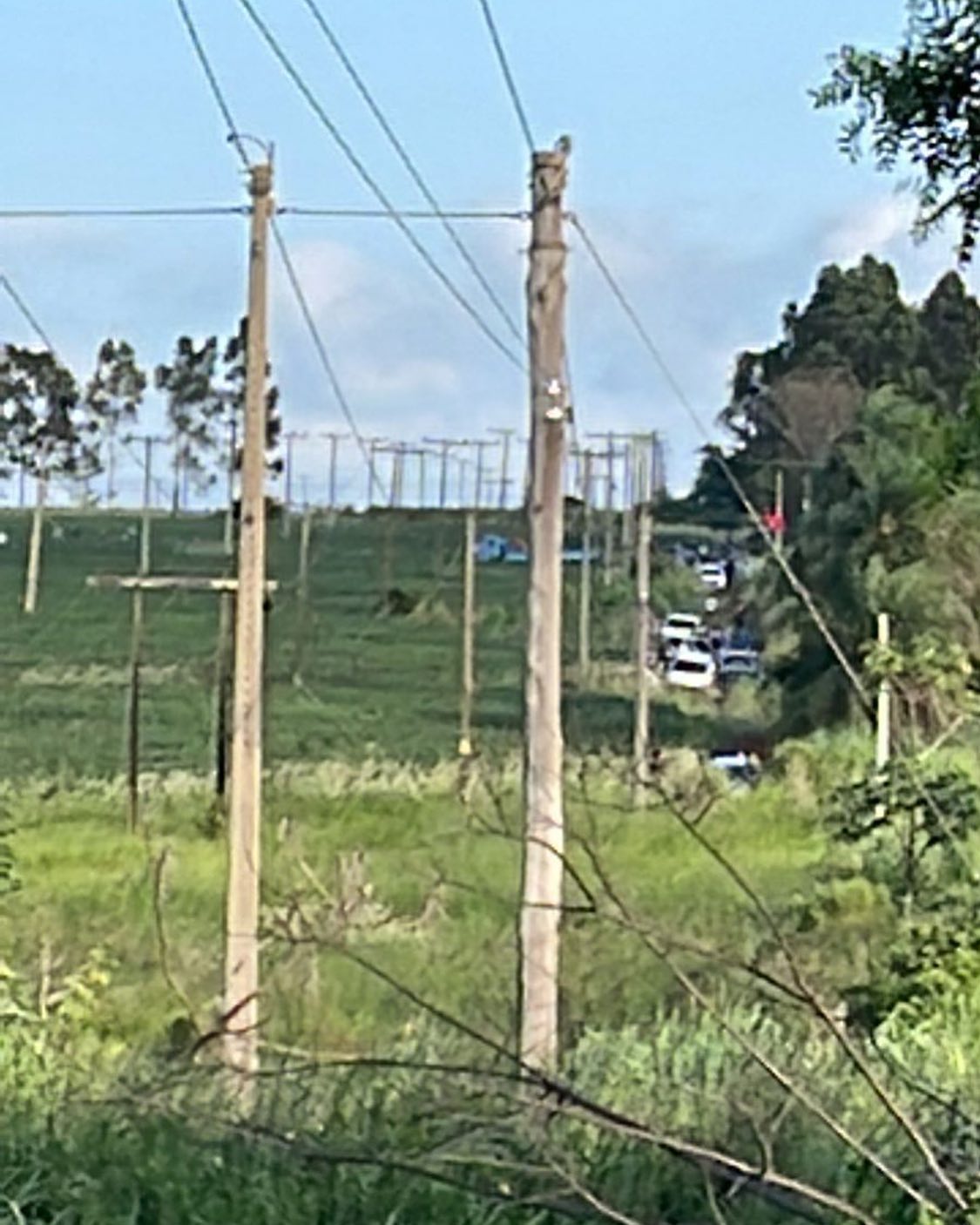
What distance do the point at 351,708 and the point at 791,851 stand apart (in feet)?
51.2

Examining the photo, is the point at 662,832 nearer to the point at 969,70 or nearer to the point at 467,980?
the point at 467,980

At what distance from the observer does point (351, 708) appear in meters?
30.3

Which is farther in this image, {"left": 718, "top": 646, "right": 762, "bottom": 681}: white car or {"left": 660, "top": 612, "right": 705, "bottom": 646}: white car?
{"left": 718, "top": 646, "right": 762, "bottom": 681}: white car

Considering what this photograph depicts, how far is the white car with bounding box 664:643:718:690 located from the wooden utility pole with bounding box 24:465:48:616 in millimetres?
6904

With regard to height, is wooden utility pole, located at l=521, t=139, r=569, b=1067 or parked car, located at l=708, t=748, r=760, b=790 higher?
wooden utility pole, located at l=521, t=139, r=569, b=1067

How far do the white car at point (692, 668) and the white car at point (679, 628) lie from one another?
36.5 inches

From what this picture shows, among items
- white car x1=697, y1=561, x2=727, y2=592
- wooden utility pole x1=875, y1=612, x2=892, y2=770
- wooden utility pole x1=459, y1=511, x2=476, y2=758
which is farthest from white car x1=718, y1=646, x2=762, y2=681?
wooden utility pole x1=875, y1=612, x2=892, y2=770

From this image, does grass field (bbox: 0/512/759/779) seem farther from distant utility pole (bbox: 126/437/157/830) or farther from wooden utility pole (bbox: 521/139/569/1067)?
wooden utility pole (bbox: 521/139/569/1067)

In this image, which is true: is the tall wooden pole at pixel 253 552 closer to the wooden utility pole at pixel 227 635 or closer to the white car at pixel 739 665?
the wooden utility pole at pixel 227 635

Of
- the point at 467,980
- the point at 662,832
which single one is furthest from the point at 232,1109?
the point at 467,980

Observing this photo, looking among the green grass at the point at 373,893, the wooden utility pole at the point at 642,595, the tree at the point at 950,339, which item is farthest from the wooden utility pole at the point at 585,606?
the tree at the point at 950,339

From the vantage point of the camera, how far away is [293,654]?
94.1ft

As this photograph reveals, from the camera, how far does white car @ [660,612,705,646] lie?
21078mm

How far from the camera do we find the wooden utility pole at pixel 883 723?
784 cm
